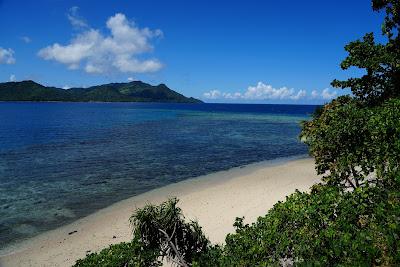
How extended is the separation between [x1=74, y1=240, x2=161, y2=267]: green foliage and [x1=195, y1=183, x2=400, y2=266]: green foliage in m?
2.14

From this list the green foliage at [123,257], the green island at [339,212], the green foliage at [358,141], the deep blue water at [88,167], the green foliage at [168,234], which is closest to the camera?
the green island at [339,212]

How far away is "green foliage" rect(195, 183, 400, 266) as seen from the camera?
7102 millimetres

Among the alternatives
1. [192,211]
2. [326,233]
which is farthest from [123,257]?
[192,211]

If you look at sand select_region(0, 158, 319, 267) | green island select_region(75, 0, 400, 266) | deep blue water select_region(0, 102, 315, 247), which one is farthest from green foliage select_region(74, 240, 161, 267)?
deep blue water select_region(0, 102, 315, 247)

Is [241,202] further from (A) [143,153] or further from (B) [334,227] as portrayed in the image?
(A) [143,153]

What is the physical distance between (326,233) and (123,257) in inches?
230

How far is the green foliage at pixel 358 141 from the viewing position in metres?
9.70

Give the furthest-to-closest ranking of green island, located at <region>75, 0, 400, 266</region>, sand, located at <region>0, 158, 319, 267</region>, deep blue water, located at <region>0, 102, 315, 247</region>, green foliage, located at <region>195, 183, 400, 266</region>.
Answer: deep blue water, located at <region>0, 102, 315, 247</region>, sand, located at <region>0, 158, 319, 267</region>, green island, located at <region>75, 0, 400, 266</region>, green foliage, located at <region>195, 183, 400, 266</region>

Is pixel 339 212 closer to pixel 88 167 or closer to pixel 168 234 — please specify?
pixel 168 234

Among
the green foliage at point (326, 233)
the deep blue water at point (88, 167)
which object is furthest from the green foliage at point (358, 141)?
the deep blue water at point (88, 167)

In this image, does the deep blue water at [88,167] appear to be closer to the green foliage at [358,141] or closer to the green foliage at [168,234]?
the green foliage at [168,234]

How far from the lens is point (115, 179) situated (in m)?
36.0

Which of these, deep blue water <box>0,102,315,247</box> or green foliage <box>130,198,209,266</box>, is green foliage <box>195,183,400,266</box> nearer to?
green foliage <box>130,198,209,266</box>

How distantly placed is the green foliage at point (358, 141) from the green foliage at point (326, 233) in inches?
44.2
